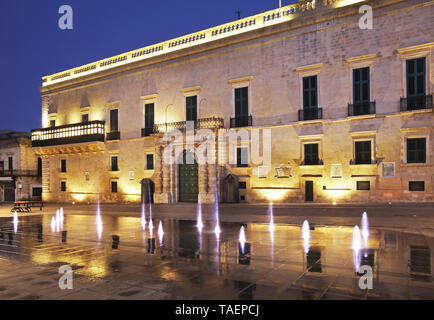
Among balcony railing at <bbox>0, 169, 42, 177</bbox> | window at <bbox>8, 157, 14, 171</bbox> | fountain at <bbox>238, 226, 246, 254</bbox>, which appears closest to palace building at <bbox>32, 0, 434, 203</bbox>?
balcony railing at <bbox>0, 169, 42, 177</bbox>

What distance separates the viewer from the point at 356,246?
807 cm

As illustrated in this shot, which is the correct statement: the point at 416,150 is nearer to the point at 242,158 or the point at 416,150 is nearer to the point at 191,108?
the point at 242,158

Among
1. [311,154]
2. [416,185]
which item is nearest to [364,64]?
[311,154]

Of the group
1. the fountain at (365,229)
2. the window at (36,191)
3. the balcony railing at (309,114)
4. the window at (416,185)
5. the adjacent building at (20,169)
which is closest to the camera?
the fountain at (365,229)

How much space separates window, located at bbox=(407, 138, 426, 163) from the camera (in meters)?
17.8

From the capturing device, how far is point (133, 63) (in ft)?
93.4

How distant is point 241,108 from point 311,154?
591 cm

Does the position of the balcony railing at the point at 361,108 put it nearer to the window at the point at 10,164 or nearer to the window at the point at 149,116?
the window at the point at 149,116

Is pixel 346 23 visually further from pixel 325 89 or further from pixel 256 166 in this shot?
pixel 256 166

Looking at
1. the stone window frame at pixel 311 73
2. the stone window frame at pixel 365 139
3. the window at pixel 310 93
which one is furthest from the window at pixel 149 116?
the stone window frame at pixel 365 139

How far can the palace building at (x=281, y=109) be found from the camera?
18.2 metres

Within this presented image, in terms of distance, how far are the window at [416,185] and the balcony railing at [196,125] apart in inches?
479
